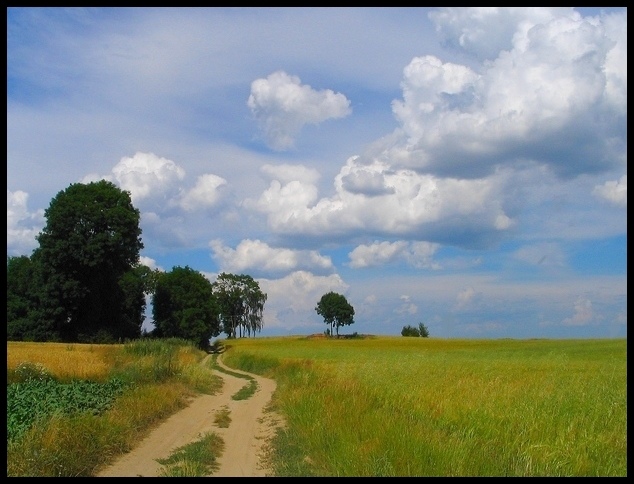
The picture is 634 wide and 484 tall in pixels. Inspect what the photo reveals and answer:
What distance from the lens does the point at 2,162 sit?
289 inches

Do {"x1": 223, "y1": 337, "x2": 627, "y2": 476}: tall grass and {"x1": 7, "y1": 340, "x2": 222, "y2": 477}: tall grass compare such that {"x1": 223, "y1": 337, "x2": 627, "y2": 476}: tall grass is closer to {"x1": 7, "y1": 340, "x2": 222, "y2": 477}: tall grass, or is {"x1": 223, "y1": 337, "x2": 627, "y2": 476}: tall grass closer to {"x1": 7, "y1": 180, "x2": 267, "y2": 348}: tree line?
{"x1": 7, "y1": 340, "x2": 222, "y2": 477}: tall grass

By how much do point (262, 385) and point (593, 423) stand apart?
18.7 metres

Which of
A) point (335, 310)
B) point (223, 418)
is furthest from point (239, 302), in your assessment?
point (223, 418)

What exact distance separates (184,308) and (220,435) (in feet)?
213

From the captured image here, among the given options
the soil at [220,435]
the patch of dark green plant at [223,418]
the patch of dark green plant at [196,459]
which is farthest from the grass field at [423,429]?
the patch of dark green plant at [223,418]

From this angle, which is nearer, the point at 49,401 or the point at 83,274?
the point at 49,401

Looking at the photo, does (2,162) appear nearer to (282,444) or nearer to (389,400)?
(282,444)

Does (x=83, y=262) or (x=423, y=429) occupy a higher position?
(x=83, y=262)

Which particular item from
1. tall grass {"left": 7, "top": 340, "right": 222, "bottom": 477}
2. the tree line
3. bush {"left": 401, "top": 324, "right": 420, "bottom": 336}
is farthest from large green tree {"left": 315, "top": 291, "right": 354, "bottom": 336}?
tall grass {"left": 7, "top": 340, "right": 222, "bottom": 477}

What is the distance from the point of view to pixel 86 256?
5431cm

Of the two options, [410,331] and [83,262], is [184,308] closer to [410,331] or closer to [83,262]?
[83,262]

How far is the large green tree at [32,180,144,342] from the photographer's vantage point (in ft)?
180

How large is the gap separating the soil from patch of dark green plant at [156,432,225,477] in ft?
0.45

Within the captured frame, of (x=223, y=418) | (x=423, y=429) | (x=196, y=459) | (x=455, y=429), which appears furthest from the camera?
(x=223, y=418)
